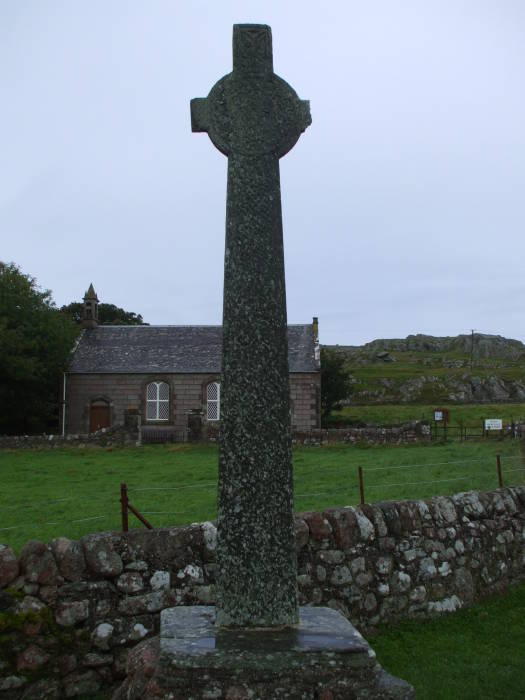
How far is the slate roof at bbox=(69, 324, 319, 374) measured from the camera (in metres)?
40.6

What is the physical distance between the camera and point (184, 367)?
1601 inches

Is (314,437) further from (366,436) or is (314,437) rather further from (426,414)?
(426,414)

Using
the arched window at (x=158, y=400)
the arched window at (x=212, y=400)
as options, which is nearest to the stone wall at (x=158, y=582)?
the arched window at (x=212, y=400)

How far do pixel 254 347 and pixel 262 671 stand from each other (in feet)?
5.96


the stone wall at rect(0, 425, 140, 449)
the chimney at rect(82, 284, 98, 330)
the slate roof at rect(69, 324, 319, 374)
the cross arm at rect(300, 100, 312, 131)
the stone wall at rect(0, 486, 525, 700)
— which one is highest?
the chimney at rect(82, 284, 98, 330)

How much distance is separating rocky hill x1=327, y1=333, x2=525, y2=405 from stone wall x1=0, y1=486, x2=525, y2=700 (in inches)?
2003

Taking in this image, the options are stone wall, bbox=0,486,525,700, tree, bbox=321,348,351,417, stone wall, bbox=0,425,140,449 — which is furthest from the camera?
tree, bbox=321,348,351,417

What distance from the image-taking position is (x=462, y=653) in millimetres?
6672

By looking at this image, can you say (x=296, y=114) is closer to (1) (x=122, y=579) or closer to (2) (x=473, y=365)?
(1) (x=122, y=579)

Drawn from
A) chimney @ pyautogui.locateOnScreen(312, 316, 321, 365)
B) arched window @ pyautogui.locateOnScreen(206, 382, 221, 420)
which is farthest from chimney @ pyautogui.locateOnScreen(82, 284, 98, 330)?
chimney @ pyautogui.locateOnScreen(312, 316, 321, 365)

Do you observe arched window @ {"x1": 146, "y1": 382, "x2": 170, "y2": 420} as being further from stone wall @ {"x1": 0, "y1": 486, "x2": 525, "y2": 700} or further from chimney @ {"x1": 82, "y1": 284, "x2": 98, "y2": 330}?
stone wall @ {"x1": 0, "y1": 486, "x2": 525, "y2": 700}

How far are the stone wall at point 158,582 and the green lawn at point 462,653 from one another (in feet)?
0.88

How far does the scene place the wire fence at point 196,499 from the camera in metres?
10.2

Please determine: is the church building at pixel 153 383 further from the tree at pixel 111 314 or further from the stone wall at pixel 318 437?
the tree at pixel 111 314
